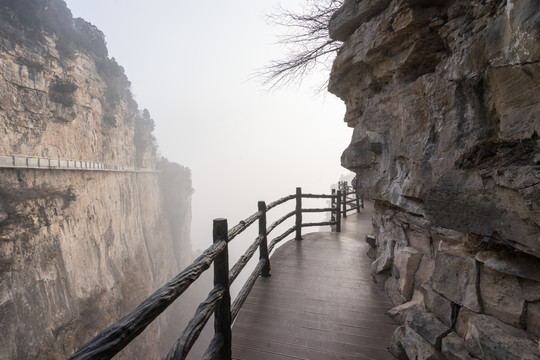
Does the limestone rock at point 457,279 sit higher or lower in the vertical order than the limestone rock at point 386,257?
higher

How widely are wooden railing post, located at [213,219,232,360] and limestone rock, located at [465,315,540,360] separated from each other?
1.61 meters

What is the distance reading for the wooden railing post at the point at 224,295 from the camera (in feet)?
6.02

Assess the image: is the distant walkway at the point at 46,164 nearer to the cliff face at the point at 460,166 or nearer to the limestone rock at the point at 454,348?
the cliff face at the point at 460,166

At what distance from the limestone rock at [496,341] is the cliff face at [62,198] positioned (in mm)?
12150

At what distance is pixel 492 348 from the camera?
1.24 metres

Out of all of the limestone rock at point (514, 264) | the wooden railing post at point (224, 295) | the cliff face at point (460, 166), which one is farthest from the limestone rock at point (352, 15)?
the wooden railing post at point (224, 295)

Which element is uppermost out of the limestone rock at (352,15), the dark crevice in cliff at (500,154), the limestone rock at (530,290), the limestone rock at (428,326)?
the limestone rock at (352,15)

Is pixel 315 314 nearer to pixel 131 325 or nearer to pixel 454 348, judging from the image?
pixel 454 348

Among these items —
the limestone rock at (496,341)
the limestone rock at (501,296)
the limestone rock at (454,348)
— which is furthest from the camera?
the limestone rock at (454,348)

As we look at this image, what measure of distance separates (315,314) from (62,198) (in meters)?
14.2

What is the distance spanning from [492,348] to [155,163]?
105ft

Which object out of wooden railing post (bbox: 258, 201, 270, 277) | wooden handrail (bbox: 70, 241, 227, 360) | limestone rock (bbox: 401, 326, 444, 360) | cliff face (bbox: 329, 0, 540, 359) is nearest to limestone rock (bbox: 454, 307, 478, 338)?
cliff face (bbox: 329, 0, 540, 359)

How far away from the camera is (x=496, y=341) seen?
1245 mm

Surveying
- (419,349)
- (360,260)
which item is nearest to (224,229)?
(419,349)
